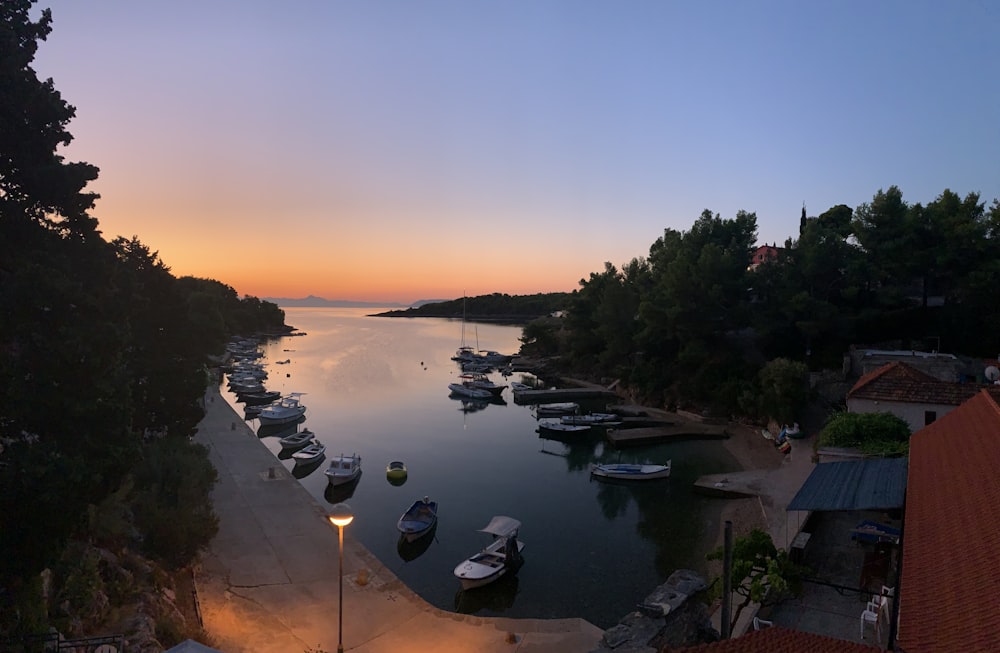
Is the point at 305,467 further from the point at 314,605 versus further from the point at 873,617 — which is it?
the point at 873,617

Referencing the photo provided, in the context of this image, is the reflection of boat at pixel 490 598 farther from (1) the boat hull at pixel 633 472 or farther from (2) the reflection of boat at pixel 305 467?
(2) the reflection of boat at pixel 305 467

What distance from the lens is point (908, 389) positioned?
26.6 m

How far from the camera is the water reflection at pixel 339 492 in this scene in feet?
100

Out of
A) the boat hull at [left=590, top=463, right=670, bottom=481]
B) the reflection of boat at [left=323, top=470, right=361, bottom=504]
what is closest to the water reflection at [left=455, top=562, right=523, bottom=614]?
the reflection of boat at [left=323, top=470, right=361, bottom=504]

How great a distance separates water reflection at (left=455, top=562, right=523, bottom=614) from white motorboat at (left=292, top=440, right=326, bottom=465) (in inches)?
754

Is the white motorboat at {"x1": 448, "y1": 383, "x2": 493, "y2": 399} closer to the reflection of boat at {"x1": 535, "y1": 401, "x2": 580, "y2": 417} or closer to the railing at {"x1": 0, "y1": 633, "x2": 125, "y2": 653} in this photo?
the reflection of boat at {"x1": 535, "y1": 401, "x2": 580, "y2": 417}

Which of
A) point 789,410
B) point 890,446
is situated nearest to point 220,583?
point 890,446

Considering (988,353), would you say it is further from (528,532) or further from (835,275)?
(528,532)

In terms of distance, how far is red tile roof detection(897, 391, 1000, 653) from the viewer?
7082mm

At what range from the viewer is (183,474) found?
2020cm

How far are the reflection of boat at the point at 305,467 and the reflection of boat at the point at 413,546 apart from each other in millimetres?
12221

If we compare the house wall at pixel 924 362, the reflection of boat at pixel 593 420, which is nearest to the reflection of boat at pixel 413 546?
the reflection of boat at pixel 593 420

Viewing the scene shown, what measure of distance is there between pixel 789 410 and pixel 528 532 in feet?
71.4

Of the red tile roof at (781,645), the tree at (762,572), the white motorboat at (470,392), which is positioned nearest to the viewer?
Result: the red tile roof at (781,645)
